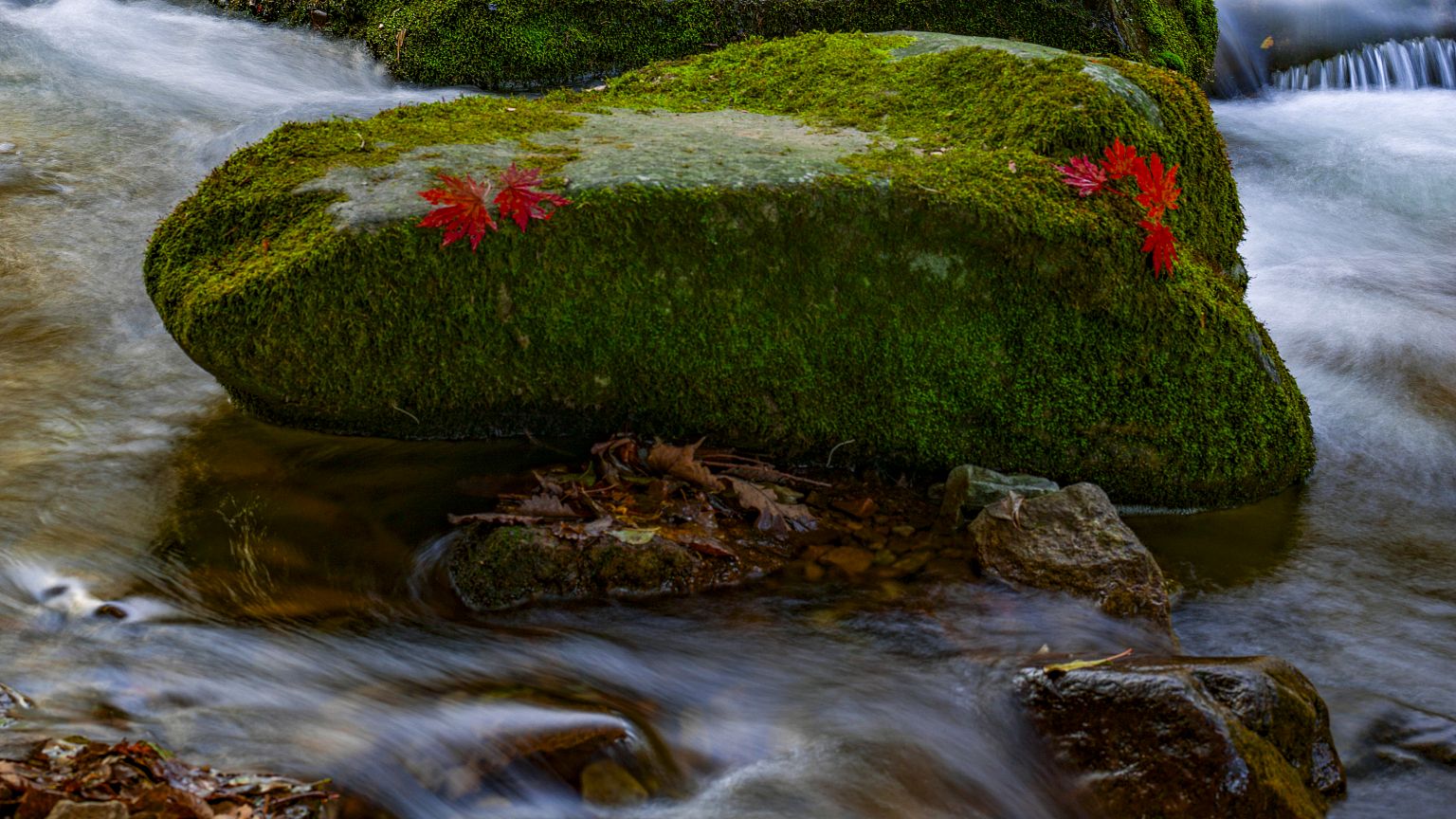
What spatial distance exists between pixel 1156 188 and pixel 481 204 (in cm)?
286

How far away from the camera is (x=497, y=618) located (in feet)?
12.7

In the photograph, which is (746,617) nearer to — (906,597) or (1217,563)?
(906,597)

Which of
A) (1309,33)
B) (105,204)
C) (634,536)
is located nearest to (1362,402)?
(634,536)

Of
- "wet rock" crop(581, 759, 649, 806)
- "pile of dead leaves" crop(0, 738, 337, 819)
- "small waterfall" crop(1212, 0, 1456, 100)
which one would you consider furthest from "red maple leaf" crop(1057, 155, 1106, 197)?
"small waterfall" crop(1212, 0, 1456, 100)

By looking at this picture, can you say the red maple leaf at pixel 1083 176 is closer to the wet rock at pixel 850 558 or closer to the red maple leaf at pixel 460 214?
the wet rock at pixel 850 558

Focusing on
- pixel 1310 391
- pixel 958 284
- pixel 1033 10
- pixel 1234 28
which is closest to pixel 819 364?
pixel 958 284

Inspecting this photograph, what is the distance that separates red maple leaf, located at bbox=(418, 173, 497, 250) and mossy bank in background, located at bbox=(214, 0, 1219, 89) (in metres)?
4.19

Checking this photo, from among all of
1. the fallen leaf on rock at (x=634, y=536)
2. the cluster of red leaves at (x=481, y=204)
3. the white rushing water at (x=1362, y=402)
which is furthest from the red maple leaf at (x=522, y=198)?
the white rushing water at (x=1362, y=402)

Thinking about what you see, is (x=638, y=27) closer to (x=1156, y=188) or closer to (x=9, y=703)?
(x=1156, y=188)

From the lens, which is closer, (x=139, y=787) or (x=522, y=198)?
(x=139, y=787)

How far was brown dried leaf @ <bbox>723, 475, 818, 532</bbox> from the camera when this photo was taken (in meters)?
4.33

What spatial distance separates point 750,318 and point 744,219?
40 centimetres

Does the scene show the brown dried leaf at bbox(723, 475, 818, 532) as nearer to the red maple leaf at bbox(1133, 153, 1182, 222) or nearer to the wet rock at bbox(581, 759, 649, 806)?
the wet rock at bbox(581, 759, 649, 806)

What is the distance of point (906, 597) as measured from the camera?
4.07m
